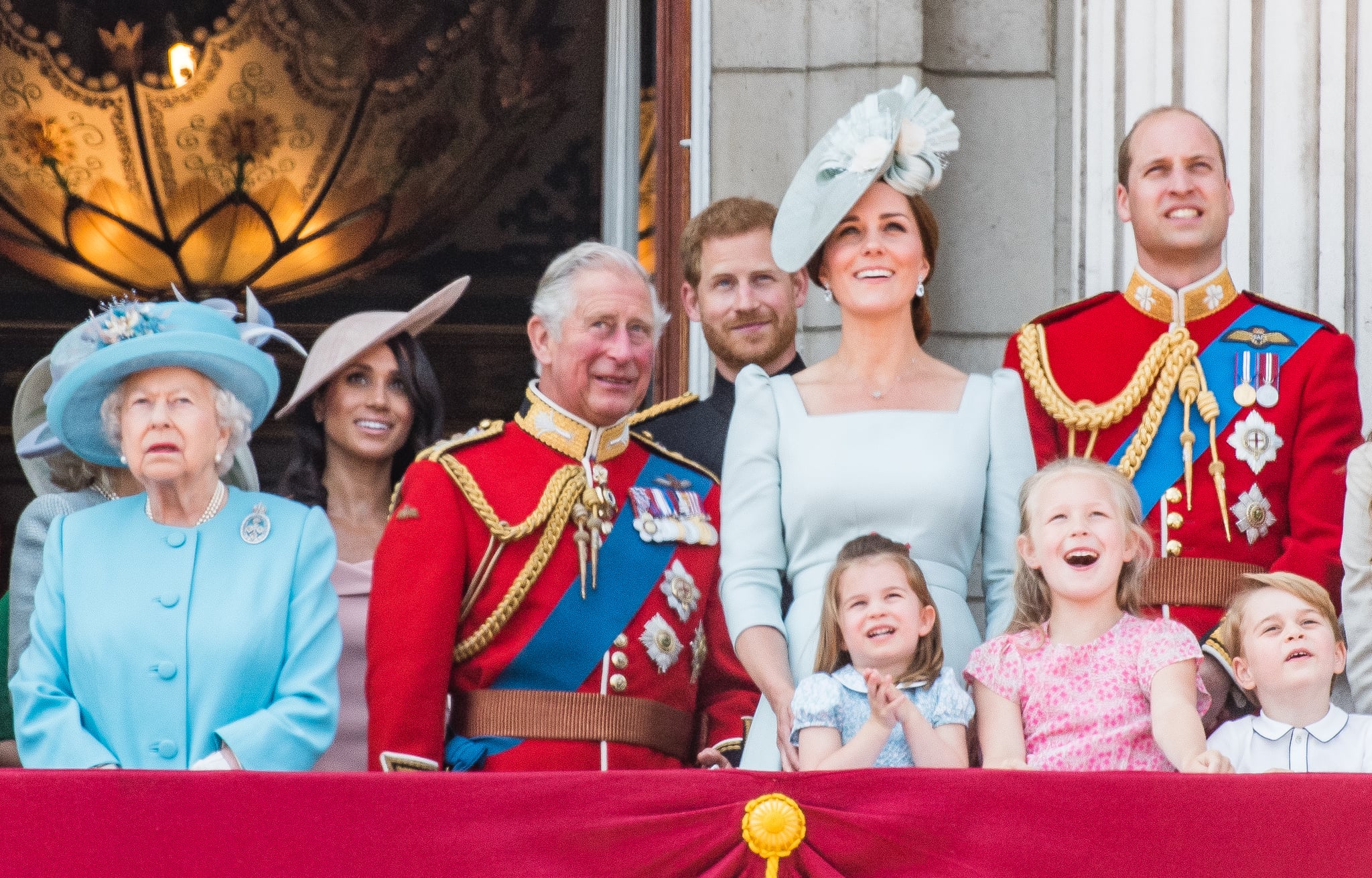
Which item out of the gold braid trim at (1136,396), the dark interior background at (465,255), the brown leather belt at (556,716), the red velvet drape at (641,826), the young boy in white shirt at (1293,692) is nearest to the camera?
the red velvet drape at (641,826)

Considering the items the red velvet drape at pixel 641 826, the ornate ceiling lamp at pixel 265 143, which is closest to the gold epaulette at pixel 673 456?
the red velvet drape at pixel 641 826

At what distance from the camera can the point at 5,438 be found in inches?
303

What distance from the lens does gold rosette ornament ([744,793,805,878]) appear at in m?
2.84

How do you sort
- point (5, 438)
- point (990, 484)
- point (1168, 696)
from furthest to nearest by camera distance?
1. point (5, 438)
2. point (990, 484)
3. point (1168, 696)

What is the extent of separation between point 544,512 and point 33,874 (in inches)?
45.4

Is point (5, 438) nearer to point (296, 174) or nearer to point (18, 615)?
point (296, 174)

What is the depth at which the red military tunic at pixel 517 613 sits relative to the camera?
11.6ft

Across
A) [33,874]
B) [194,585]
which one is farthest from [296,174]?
[33,874]

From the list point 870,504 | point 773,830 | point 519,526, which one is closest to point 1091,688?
point 870,504

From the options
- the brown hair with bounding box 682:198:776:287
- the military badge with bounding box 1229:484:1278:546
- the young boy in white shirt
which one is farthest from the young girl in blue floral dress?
the brown hair with bounding box 682:198:776:287

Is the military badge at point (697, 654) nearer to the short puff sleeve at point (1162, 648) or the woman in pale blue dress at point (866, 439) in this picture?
the woman in pale blue dress at point (866, 439)

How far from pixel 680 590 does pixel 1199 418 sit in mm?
925

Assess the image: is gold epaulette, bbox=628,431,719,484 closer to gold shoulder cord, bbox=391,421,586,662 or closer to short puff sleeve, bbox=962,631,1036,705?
gold shoulder cord, bbox=391,421,586,662

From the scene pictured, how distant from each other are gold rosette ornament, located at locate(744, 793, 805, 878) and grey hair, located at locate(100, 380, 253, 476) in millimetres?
1214
